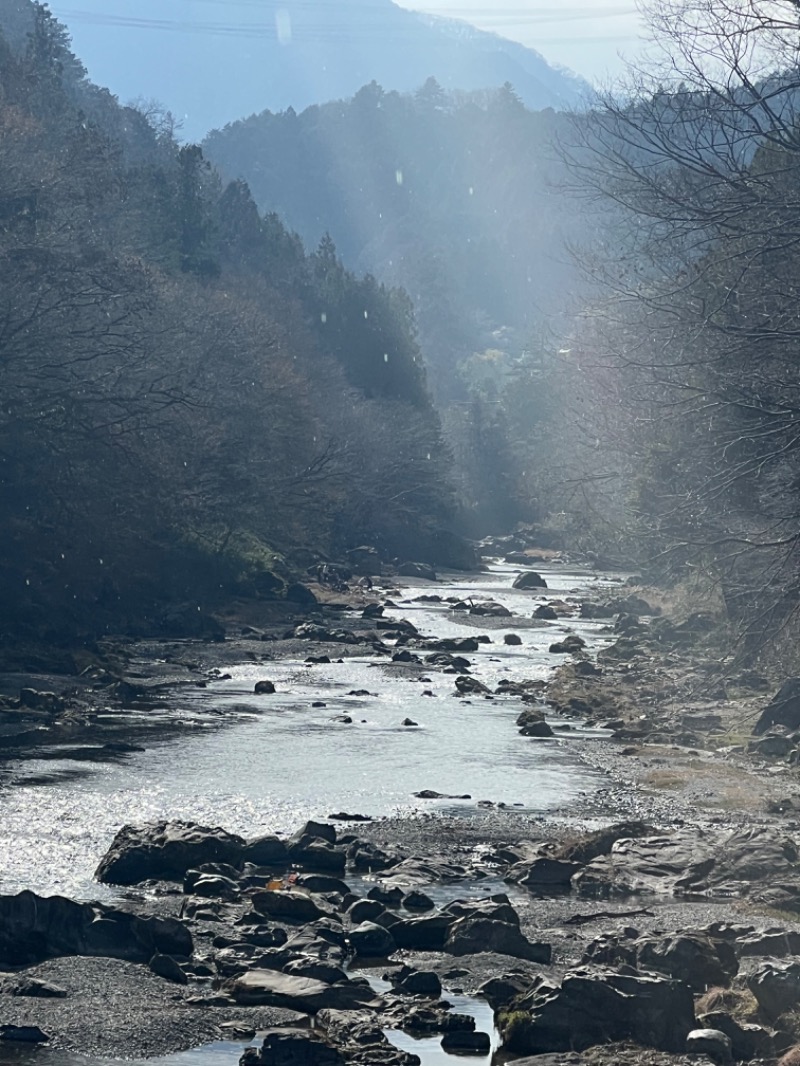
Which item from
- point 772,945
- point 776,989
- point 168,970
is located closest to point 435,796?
point 772,945

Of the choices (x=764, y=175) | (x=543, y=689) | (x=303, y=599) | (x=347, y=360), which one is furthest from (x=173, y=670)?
(x=347, y=360)

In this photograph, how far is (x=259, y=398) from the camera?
6750 cm

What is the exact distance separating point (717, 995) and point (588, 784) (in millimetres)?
10772

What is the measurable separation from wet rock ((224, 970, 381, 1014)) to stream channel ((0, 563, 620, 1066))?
0.70 meters

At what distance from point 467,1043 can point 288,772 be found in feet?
38.7

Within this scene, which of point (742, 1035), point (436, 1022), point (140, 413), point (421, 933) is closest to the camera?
point (742, 1035)

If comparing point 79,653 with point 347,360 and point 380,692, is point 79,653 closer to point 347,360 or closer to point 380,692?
point 380,692

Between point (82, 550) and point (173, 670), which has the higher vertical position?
point (82, 550)

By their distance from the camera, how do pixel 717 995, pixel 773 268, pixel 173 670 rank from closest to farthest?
pixel 717 995 → pixel 773 268 → pixel 173 670

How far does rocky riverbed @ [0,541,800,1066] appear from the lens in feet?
36.5

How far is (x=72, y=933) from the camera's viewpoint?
42.4ft

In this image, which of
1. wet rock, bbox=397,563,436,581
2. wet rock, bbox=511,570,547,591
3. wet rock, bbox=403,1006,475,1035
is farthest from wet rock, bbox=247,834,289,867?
wet rock, bbox=397,563,436,581

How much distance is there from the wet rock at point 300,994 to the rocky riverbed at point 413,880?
0.03 meters

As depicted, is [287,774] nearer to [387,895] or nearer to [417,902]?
[387,895]
